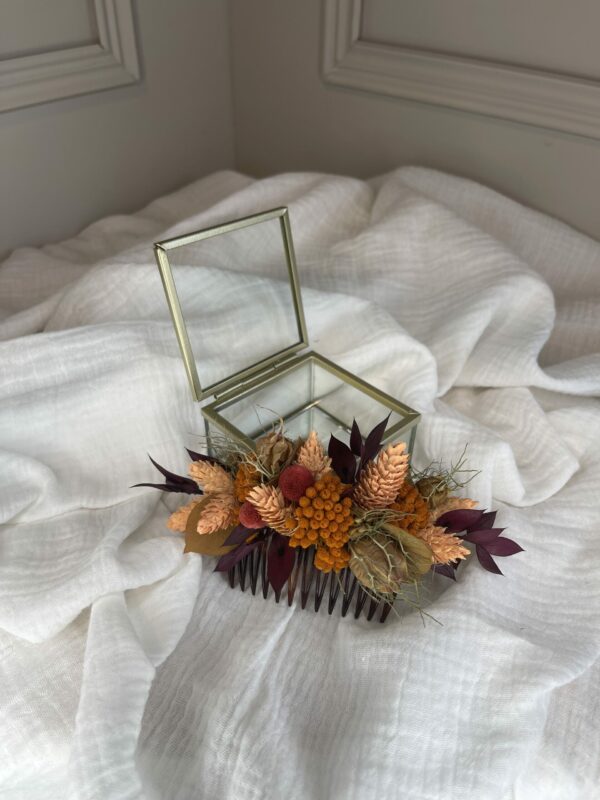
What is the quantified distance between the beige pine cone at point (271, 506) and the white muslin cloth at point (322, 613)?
0.39 ft

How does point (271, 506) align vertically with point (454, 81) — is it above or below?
below

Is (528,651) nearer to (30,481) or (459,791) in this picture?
(459,791)

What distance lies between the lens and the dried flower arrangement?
0.48 meters

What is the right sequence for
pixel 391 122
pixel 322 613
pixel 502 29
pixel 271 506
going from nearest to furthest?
pixel 271 506 < pixel 322 613 < pixel 502 29 < pixel 391 122

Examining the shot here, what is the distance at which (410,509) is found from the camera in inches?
19.8

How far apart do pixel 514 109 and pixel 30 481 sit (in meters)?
0.71

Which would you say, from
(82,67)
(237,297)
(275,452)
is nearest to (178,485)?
(275,452)

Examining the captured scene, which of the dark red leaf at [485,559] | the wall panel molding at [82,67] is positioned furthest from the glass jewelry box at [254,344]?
the wall panel molding at [82,67]

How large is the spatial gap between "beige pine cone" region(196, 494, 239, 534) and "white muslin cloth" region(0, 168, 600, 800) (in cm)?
9

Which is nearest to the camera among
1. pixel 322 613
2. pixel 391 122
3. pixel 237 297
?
pixel 322 613

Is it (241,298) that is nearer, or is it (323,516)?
(323,516)

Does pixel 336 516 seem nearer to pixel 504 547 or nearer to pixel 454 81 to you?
pixel 504 547

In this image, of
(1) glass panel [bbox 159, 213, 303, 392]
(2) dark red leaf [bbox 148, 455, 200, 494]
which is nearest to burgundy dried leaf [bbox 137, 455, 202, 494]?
(2) dark red leaf [bbox 148, 455, 200, 494]

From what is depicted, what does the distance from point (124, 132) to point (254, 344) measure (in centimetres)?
51
